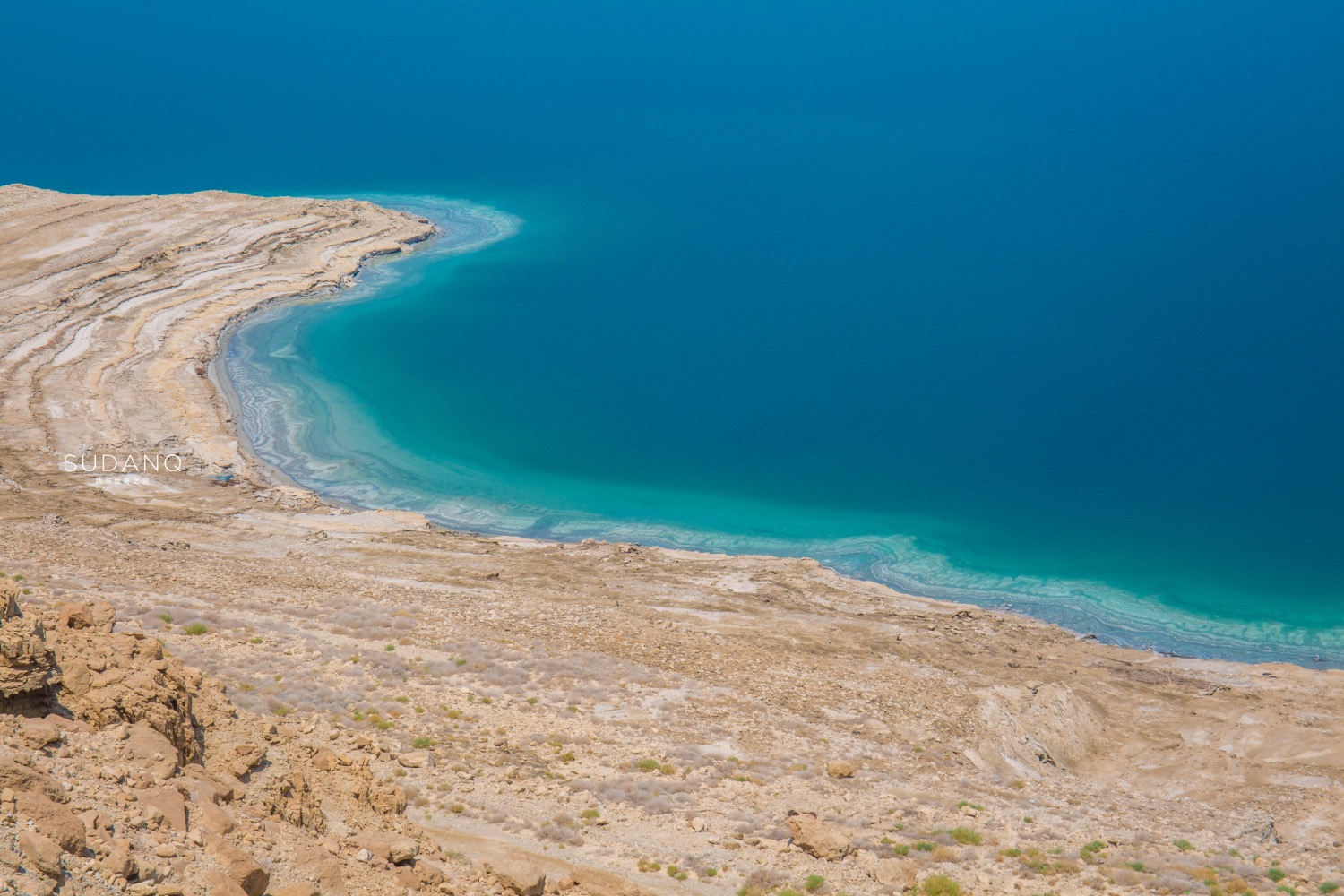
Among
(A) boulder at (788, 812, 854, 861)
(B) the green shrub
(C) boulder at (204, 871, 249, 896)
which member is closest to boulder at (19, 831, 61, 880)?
(C) boulder at (204, 871, 249, 896)

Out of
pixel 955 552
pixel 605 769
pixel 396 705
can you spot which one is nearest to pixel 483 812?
pixel 605 769

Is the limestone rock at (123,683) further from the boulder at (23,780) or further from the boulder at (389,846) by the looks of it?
the boulder at (389,846)

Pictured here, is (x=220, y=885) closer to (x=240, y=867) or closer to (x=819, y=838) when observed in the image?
(x=240, y=867)

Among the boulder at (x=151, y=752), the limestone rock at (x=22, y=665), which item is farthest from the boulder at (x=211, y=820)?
the limestone rock at (x=22, y=665)

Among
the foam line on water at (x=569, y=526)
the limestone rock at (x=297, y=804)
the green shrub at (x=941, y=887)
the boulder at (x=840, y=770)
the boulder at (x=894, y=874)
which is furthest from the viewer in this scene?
the foam line on water at (x=569, y=526)

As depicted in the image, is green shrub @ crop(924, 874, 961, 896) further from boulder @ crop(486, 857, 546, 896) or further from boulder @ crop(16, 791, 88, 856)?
boulder @ crop(16, 791, 88, 856)

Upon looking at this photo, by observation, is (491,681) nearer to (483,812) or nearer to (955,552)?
(483,812)

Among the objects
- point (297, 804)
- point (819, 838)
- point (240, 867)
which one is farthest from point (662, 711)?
point (240, 867)
